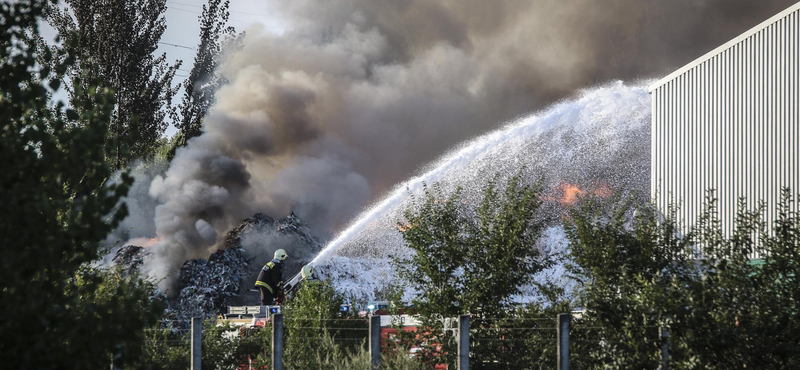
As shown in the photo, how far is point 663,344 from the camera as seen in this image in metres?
7.99

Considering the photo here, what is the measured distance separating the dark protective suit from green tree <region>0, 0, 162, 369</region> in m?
13.5

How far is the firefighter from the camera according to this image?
17.3 m

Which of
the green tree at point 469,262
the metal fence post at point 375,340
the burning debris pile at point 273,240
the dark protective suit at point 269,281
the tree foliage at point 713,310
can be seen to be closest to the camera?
the tree foliage at point 713,310

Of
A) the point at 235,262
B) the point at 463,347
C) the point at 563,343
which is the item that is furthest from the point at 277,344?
the point at 235,262

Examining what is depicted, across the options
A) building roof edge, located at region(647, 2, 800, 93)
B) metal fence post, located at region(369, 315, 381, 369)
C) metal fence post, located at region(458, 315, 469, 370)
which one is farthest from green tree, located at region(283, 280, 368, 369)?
building roof edge, located at region(647, 2, 800, 93)

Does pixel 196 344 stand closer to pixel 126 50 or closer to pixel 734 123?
pixel 734 123

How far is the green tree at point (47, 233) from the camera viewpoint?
3406 mm

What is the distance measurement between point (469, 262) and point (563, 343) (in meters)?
2.50

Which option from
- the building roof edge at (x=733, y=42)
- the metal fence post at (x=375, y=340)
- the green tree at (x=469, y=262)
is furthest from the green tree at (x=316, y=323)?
the building roof edge at (x=733, y=42)

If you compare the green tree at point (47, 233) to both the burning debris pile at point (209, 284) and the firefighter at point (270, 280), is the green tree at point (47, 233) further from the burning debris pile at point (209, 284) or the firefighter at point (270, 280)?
the burning debris pile at point (209, 284)

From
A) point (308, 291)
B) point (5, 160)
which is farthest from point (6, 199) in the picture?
point (308, 291)

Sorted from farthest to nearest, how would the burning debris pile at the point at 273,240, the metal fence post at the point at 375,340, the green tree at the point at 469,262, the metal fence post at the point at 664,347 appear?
1. the burning debris pile at the point at 273,240
2. the green tree at the point at 469,262
3. the metal fence post at the point at 375,340
4. the metal fence post at the point at 664,347

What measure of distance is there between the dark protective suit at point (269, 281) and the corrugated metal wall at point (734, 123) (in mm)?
8586

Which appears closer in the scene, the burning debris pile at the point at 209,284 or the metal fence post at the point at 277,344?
the metal fence post at the point at 277,344
